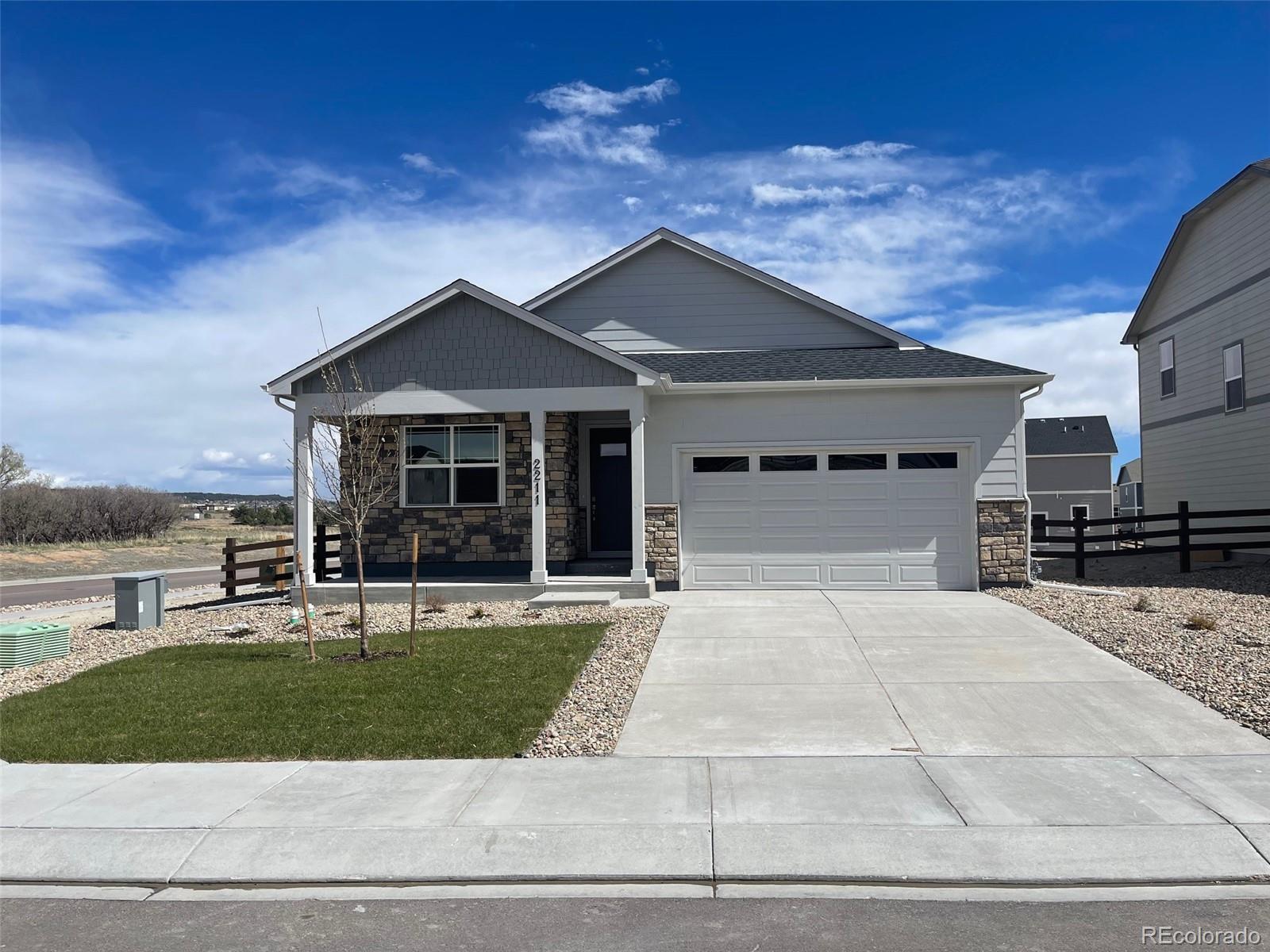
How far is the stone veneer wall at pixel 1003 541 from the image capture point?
1546cm

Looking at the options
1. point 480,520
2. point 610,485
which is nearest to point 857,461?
point 610,485

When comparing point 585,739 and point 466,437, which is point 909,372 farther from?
point 585,739

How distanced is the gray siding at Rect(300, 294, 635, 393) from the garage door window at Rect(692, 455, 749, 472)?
2071 mm

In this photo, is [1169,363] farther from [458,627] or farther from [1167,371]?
[458,627]

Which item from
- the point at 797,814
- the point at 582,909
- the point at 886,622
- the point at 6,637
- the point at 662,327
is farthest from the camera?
the point at 662,327

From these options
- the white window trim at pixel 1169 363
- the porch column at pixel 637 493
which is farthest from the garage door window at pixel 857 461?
the white window trim at pixel 1169 363

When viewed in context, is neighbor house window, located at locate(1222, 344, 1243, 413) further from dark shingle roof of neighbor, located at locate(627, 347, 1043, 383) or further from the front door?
the front door

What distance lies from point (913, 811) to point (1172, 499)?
21358 millimetres

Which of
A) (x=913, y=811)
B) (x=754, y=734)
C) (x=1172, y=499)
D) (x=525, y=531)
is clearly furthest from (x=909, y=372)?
(x=1172, y=499)

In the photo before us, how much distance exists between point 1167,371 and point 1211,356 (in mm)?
2531

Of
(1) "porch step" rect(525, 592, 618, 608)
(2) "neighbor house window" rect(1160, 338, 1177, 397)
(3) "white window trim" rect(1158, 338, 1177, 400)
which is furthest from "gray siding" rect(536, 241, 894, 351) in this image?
(2) "neighbor house window" rect(1160, 338, 1177, 397)

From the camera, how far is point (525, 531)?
16469 millimetres

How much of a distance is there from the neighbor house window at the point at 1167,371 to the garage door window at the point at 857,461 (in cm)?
1221

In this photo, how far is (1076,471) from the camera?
128 feet
